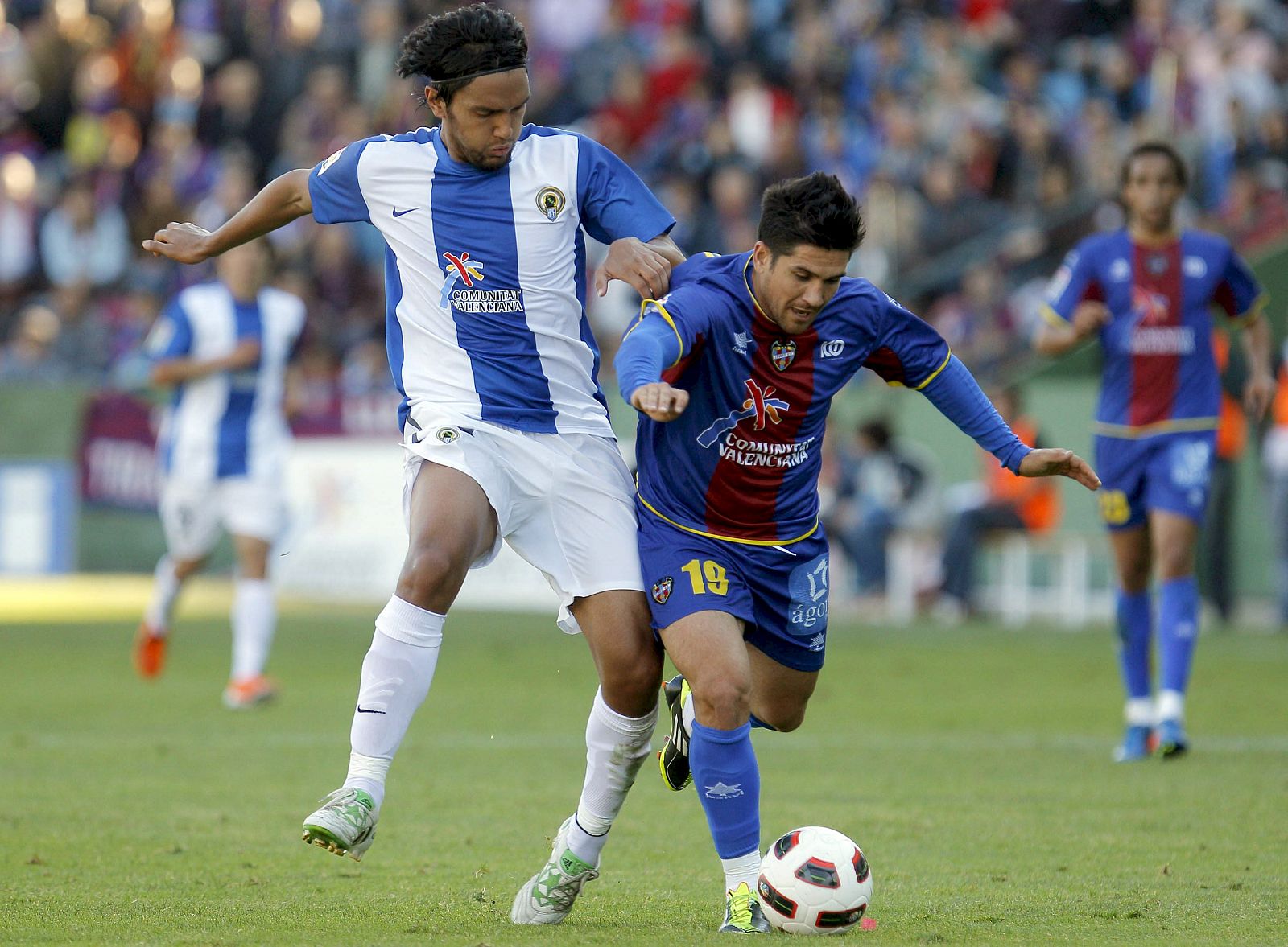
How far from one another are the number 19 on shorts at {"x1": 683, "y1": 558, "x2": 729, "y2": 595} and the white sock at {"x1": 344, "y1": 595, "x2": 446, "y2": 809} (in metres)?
0.69

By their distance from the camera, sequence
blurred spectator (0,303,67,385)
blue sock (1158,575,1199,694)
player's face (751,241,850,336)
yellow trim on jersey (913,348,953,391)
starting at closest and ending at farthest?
1. player's face (751,241,850,336)
2. yellow trim on jersey (913,348,953,391)
3. blue sock (1158,575,1199,694)
4. blurred spectator (0,303,67,385)

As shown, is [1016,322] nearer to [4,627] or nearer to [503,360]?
[4,627]

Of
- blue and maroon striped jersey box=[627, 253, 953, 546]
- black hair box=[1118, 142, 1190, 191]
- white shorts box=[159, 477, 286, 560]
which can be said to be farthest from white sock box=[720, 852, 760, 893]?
white shorts box=[159, 477, 286, 560]

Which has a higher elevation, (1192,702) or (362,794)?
(362,794)

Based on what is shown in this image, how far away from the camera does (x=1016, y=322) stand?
1775cm

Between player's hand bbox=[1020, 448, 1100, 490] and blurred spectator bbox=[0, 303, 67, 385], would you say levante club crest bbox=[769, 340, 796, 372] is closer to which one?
player's hand bbox=[1020, 448, 1100, 490]

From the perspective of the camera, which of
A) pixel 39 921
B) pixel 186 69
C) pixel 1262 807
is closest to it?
pixel 39 921

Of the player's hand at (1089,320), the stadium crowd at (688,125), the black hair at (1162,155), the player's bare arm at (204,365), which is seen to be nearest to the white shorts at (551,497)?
the player's hand at (1089,320)

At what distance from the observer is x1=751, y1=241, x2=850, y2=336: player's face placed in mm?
4949

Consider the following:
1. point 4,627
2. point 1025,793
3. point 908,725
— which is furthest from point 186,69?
point 1025,793

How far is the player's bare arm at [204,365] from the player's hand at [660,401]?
6.71m

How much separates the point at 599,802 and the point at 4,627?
11.5 meters

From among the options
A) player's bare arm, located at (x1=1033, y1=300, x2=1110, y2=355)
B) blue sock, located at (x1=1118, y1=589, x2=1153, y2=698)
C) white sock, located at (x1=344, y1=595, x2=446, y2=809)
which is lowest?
blue sock, located at (x1=1118, y1=589, x2=1153, y2=698)

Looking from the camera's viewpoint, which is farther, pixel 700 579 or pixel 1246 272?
pixel 1246 272
